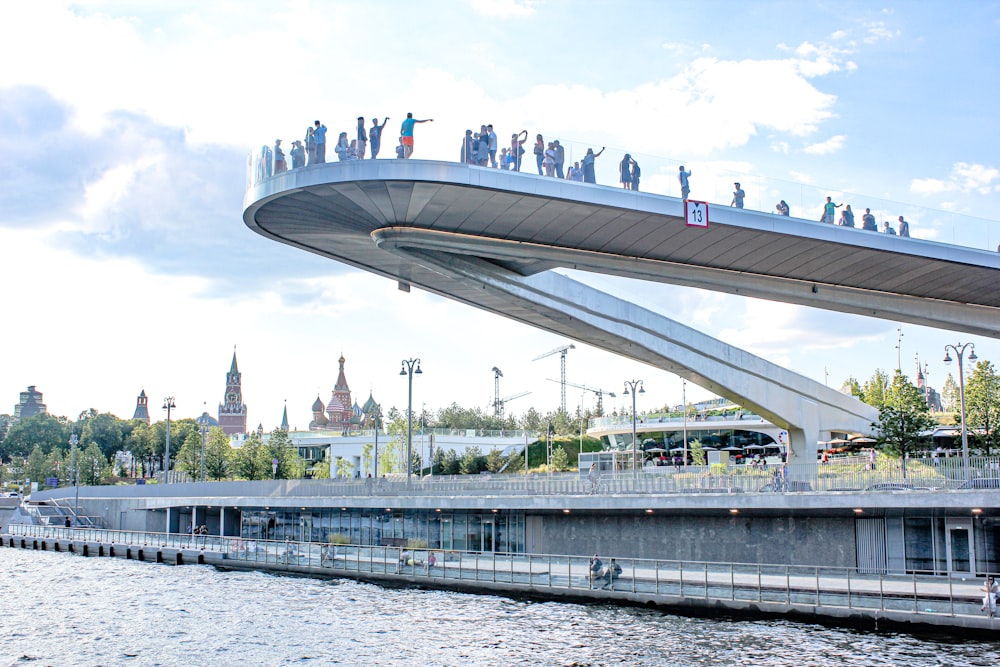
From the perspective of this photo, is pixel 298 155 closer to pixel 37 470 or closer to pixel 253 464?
pixel 253 464

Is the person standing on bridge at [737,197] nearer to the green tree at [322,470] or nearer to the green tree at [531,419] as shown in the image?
the green tree at [322,470]

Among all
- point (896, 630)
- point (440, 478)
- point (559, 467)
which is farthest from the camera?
point (559, 467)

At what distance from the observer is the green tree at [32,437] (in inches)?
5812

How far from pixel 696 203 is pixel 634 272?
732 cm

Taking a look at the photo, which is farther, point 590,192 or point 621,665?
point 590,192

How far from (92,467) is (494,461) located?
46777 millimetres

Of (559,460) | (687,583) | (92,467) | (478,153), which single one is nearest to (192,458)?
(92,467)

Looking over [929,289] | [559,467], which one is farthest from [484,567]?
[559,467]

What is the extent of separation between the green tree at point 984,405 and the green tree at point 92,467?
87.5 m

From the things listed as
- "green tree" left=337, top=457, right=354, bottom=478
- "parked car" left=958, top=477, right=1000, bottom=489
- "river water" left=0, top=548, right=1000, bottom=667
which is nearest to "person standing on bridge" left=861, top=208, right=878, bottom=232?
"parked car" left=958, top=477, right=1000, bottom=489

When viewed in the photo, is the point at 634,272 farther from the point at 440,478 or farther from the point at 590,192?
the point at 440,478

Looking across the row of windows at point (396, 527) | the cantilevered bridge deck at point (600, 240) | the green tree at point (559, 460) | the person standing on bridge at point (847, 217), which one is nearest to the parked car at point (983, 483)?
the cantilevered bridge deck at point (600, 240)

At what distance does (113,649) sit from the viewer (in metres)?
26.5

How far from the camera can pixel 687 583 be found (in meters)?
28.8
